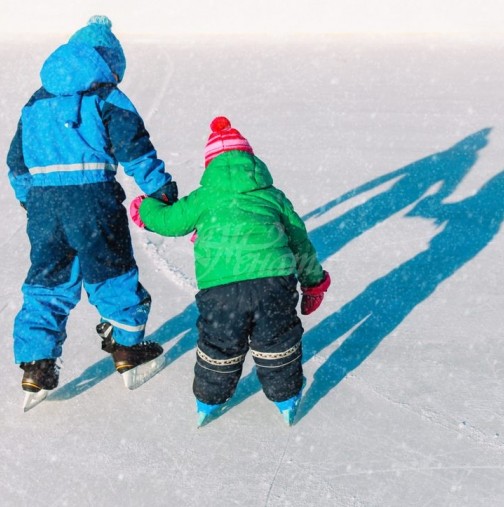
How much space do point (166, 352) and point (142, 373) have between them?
0.95 feet

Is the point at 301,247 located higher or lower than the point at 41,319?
higher

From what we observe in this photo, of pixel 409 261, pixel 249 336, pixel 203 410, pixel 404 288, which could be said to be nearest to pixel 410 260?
pixel 409 261

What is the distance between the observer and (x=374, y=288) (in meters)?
4.56

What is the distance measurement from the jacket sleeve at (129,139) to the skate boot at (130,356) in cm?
74

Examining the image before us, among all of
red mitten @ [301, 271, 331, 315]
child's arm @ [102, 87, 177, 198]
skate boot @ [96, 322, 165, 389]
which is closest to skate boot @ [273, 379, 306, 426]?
red mitten @ [301, 271, 331, 315]

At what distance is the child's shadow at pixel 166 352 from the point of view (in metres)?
3.68

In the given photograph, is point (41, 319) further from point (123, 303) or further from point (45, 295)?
point (123, 303)

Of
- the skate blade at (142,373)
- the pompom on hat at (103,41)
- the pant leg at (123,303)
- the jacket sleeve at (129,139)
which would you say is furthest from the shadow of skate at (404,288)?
the pompom on hat at (103,41)

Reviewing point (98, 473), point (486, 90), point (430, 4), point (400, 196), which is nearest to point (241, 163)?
point (98, 473)

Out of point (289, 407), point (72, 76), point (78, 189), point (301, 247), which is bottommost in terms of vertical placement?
point (289, 407)

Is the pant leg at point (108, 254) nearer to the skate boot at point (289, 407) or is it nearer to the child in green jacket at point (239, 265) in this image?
the child in green jacket at point (239, 265)

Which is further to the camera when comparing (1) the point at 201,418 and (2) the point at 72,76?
→ (1) the point at 201,418

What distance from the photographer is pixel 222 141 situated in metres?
3.17

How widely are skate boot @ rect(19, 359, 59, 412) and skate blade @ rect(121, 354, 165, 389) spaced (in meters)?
0.31
